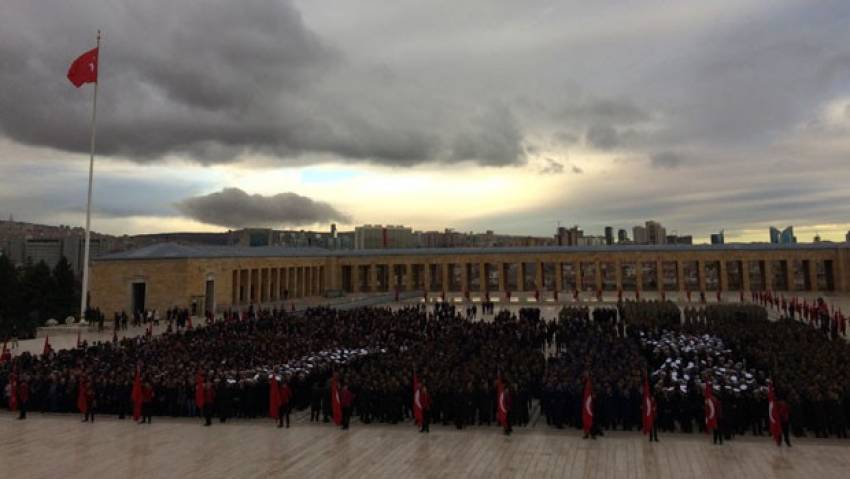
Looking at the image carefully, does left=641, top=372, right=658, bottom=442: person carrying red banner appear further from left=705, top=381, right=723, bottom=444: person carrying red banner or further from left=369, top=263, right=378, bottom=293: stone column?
left=369, top=263, right=378, bottom=293: stone column

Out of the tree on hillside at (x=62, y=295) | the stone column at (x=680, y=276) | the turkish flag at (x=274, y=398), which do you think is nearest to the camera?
the turkish flag at (x=274, y=398)

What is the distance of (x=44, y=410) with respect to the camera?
16.2m

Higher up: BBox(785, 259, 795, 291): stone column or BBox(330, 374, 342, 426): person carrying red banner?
BBox(785, 259, 795, 291): stone column

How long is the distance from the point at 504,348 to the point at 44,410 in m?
14.7

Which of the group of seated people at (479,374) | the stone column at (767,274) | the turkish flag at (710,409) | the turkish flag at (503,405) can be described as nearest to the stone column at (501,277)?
the stone column at (767,274)

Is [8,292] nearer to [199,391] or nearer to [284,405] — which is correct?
[199,391]

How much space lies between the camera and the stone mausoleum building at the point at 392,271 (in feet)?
136

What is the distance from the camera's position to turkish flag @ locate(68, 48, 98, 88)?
31656mm

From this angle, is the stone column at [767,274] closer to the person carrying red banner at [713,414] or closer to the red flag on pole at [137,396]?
the person carrying red banner at [713,414]

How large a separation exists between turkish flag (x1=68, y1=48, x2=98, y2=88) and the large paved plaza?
80.1 feet

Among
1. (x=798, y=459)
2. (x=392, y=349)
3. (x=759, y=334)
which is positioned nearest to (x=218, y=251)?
(x=392, y=349)

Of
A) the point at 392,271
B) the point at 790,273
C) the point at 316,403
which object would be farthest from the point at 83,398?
the point at 790,273

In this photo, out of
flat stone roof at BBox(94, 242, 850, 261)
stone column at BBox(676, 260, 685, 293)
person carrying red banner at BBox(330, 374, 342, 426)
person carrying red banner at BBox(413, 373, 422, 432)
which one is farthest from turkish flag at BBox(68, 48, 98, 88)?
stone column at BBox(676, 260, 685, 293)

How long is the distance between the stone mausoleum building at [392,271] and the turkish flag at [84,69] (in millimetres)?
14123
